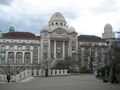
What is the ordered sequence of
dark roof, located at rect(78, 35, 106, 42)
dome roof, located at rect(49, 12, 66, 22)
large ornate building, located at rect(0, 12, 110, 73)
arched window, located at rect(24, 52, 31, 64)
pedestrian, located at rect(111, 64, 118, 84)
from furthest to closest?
dark roof, located at rect(78, 35, 106, 42) < dome roof, located at rect(49, 12, 66, 22) < arched window, located at rect(24, 52, 31, 64) < large ornate building, located at rect(0, 12, 110, 73) < pedestrian, located at rect(111, 64, 118, 84)

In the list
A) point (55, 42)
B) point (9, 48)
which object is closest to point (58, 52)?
point (55, 42)

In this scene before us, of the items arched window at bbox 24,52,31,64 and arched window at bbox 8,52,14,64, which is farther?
arched window at bbox 24,52,31,64

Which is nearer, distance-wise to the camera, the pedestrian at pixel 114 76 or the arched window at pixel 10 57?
the pedestrian at pixel 114 76

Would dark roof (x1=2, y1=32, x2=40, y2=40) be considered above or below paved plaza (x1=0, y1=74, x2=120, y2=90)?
above

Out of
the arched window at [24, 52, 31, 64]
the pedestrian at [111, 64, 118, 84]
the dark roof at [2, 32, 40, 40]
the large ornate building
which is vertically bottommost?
the pedestrian at [111, 64, 118, 84]

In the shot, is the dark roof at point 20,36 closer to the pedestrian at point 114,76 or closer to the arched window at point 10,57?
the arched window at point 10,57

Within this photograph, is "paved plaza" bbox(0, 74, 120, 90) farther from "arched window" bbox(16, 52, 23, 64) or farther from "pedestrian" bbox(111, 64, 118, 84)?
"arched window" bbox(16, 52, 23, 64)

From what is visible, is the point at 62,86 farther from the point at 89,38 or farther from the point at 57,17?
the point at 89,38

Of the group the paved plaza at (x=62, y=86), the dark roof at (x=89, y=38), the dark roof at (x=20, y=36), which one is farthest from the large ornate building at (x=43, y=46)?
the paved plaza at (x=62, y=86)

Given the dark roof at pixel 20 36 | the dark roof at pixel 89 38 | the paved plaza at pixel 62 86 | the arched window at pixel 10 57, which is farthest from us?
the dark roof at pixel 89 38

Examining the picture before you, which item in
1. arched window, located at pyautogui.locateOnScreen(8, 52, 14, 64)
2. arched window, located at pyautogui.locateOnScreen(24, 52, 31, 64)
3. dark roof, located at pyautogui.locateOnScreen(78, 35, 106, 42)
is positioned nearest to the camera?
arched window, located at pyautogui.locateOnScreen(8, 52, 14, 64)

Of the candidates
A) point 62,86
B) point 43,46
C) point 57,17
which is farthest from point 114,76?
point 57,17

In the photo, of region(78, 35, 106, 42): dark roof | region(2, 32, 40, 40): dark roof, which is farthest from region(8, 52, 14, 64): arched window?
region(78, 35, 106, 42): dark roof

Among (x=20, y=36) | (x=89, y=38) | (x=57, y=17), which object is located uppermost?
(x=57, y=17)
